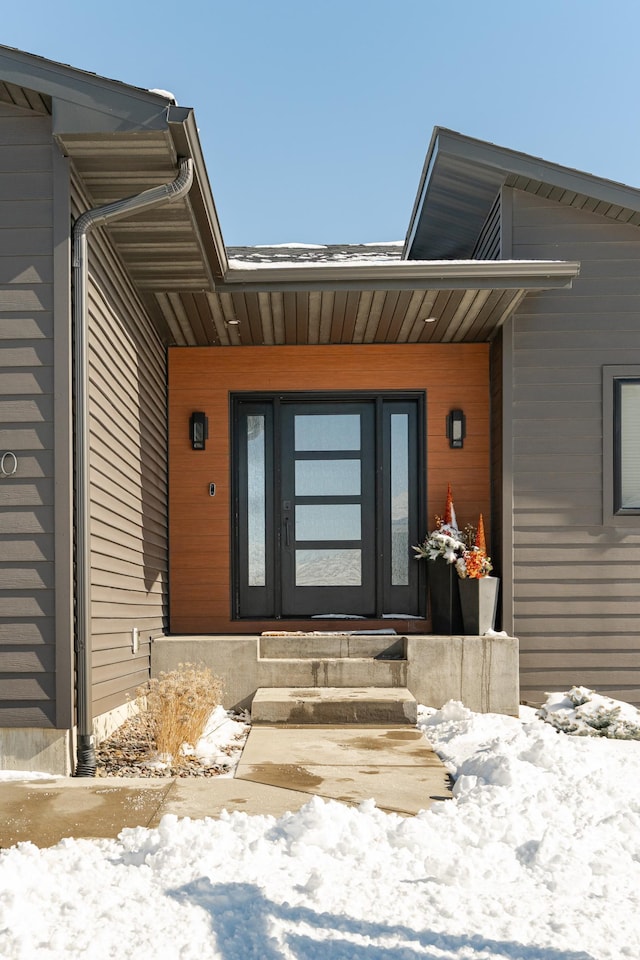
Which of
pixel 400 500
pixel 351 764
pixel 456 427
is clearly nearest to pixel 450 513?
pixel 400 500

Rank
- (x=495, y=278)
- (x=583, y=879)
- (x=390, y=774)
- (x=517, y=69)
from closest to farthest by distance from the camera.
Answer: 1. (x=583, y=879)
2. (x=390, y=774)
3. (x=495, y=278)
4. (x=517, y=69)

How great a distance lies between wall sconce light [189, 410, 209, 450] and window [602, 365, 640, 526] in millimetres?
3047

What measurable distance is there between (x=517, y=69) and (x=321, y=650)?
18.9 metres


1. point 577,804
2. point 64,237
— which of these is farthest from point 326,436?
point 577,804

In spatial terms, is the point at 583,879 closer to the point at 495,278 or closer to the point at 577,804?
the point at 577,804

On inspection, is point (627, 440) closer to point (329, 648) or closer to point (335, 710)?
point (329, 648)

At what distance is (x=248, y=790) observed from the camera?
3.63 m

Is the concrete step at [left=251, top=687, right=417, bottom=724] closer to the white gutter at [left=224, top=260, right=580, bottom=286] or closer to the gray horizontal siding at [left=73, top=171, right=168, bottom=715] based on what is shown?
the gray horizontal siding at [left=73, top=171, right=168, bottom=715]

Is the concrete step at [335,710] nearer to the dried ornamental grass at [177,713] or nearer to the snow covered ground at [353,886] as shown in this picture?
the dried ornamental grass at [177,713]

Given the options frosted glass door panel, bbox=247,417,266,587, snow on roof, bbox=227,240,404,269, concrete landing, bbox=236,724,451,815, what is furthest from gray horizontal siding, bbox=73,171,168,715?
snow on roof, bbox=227,240,404,269

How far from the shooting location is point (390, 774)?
397cm

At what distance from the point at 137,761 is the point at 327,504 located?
308 cm

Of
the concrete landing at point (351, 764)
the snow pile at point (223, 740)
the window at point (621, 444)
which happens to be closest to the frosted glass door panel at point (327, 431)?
the window at point (621, 444)

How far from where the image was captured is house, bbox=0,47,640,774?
13.9 ft
